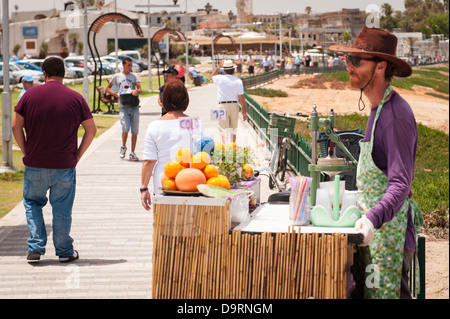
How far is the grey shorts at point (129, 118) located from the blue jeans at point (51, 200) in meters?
7.32

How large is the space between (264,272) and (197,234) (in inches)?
15.3

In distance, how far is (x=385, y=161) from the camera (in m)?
3.81

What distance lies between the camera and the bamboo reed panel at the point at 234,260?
3785 millimetres

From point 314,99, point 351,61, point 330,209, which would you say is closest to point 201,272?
point 330,209

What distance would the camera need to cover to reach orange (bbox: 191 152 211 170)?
4.55 m

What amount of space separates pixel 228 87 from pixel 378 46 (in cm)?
1021

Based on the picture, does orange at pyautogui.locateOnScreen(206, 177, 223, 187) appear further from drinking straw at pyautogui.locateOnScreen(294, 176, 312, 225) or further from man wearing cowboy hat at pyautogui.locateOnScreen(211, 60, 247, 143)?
man wearing cowboy hat at pyautogui.locateOnScreen(211, 60, 247, 143)

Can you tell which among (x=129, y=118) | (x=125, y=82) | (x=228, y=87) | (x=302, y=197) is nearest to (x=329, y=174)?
(x=302, y=197)

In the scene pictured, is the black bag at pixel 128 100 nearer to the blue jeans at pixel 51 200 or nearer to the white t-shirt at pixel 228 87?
the white t-shirt at pixel 228 87

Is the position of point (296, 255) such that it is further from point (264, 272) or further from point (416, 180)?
point (416, 180)

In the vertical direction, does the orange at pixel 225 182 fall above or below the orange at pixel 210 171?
below

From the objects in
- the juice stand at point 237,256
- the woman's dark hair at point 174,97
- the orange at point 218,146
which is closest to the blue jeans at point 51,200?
the woman's dark hair at point 174,97

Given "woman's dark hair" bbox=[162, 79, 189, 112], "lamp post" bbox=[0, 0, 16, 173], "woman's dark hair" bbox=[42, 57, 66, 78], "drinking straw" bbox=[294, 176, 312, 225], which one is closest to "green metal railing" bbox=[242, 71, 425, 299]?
"drinking straw" bbox=[294, 176, 312, 225]

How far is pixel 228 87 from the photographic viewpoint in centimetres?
1412
